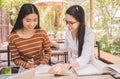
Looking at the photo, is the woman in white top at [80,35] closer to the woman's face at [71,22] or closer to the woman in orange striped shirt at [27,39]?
the woman's face at [71,22]

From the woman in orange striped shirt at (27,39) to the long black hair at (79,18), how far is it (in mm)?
253

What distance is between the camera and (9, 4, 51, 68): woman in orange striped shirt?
185 centimetres

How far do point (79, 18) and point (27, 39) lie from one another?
413mm

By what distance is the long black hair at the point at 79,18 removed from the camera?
1854 millimetres

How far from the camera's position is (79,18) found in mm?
1867

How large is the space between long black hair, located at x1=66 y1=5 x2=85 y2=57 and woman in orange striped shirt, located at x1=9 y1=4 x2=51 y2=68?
253mm

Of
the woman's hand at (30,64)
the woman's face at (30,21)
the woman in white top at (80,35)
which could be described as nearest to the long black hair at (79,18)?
the woman in white top at (80,35)

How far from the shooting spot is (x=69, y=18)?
183 centimetres

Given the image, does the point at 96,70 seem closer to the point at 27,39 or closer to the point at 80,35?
the point at 80,35

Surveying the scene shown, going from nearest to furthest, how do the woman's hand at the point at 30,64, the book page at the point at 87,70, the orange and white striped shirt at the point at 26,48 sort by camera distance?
the book page at the point at 87,70
the woman's hand at the point at 30,64
the orange and white striped shirt at the point at 26,48

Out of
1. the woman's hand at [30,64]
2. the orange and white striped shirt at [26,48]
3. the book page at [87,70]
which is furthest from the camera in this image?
the orange and white striped shirt at [26,48]

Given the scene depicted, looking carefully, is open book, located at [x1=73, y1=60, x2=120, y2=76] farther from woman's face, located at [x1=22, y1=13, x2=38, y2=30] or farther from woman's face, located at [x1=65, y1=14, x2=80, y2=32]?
woman's face, located at [x1=22, y1=13, x2=38, y2=30]

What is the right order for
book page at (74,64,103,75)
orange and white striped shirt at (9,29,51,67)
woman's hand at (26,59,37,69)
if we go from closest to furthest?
book page at (74,64,103,75)
woman's hand at (26,59,37,69)
orange and white striped shirt at (9,29,51,67)

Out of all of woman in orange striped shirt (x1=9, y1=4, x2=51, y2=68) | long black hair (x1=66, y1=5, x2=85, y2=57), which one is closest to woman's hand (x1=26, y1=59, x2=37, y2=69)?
woman in orange striped shirt (x1=9, y1=4, x2=51, y2=68)
